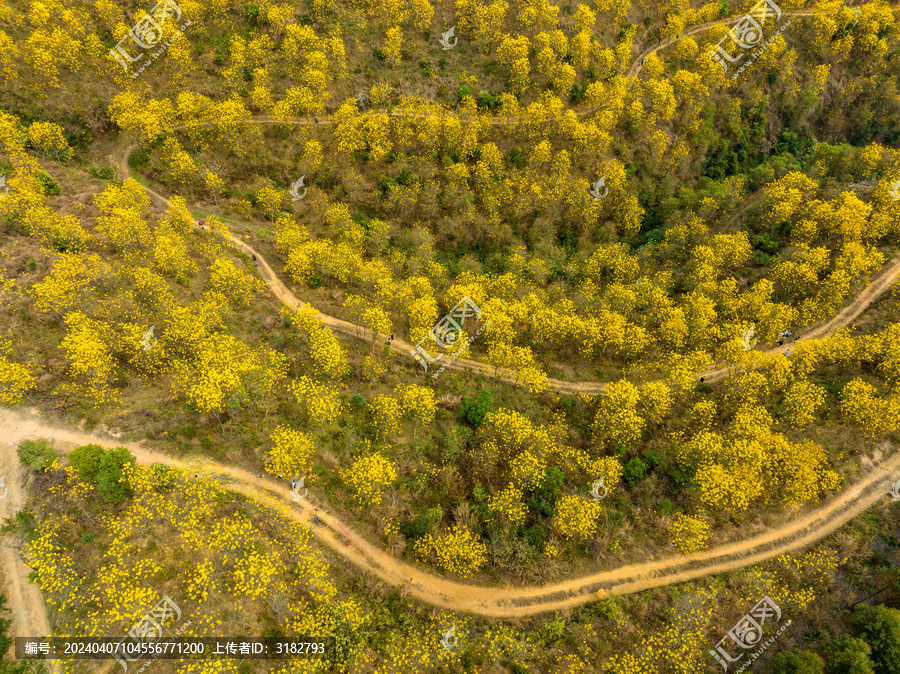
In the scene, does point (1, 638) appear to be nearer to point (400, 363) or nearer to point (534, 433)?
point (400, 363)

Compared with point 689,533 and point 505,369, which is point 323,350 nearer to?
point 505,369

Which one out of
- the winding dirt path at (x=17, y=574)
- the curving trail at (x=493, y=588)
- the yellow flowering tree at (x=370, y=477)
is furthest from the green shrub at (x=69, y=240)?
the yellow flowering tree at (x=370, y=477)

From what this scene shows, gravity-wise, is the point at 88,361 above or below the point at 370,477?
above

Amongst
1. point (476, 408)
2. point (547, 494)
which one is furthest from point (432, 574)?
point (476, 408)

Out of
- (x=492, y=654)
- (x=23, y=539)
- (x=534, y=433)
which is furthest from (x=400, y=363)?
(x=23, y=539)

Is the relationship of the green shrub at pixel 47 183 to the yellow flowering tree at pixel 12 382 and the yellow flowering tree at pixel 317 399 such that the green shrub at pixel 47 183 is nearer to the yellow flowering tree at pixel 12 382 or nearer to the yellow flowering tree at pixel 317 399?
the yellow flowering tree at pixel 12 382
